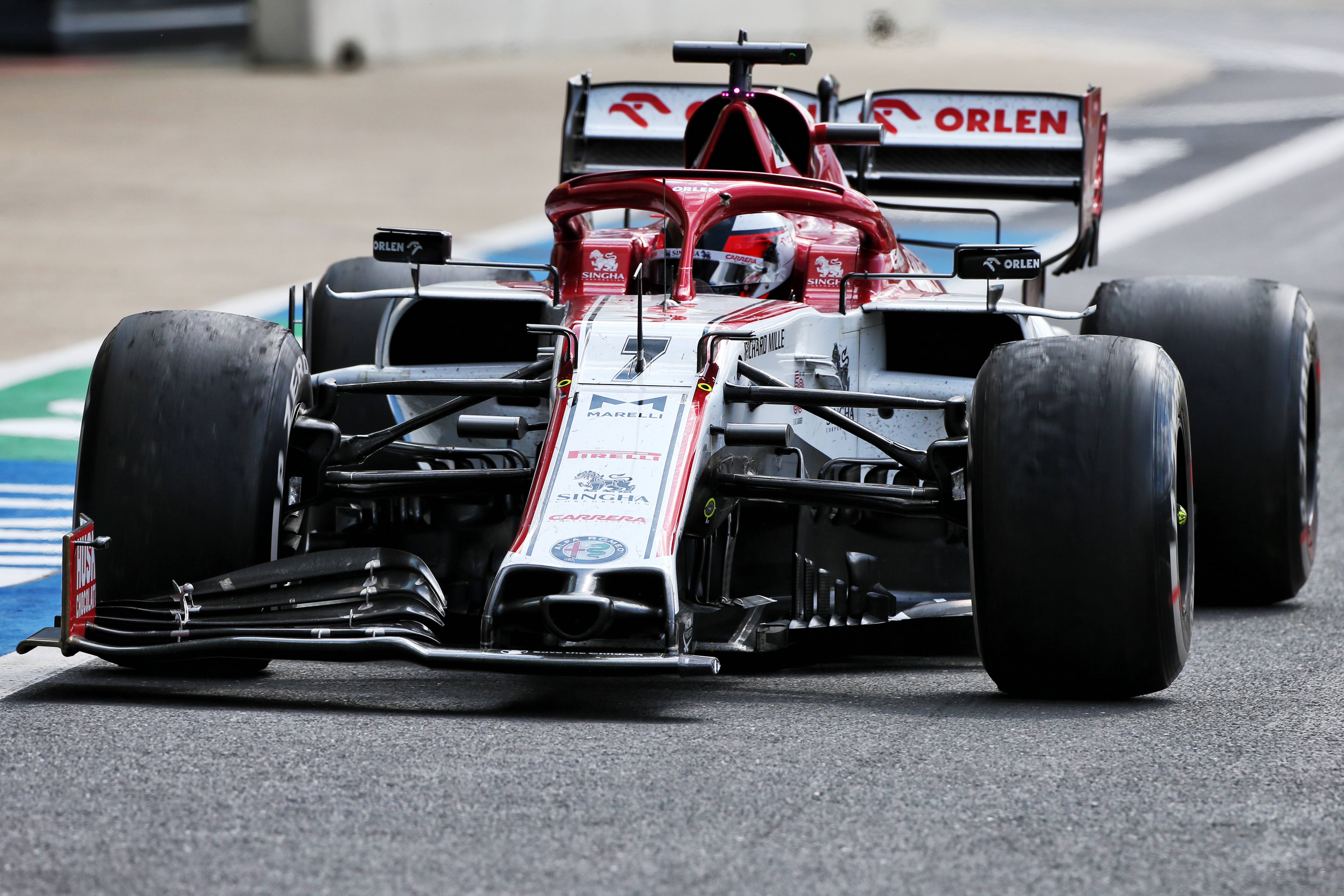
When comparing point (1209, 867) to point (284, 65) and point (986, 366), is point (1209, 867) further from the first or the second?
point (284, 65)

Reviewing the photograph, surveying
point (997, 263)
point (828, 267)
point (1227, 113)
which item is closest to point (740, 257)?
point (828, 267)

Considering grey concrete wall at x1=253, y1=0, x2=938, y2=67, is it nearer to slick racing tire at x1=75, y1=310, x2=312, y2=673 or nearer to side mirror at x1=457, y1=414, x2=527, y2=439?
slick racing tire at x1=75, y1=310, x2=312, y2=673

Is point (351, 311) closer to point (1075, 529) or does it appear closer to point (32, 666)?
point (32, 666)

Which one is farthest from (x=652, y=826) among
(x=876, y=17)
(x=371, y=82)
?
(x=876, y=17)

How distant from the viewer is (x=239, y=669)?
6.04m

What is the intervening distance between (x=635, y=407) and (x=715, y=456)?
275mm

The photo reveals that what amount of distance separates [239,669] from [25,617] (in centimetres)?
132

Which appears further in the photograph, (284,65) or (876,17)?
(876,17)

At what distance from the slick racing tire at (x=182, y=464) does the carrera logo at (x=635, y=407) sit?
97 cm

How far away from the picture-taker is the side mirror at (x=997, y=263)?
6344mm

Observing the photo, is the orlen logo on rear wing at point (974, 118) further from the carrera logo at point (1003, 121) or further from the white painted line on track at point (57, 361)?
the white painted line on track at point (57, 361)

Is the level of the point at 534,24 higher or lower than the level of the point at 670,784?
higher

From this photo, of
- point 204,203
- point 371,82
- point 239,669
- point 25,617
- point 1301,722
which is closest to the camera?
point 1301,722

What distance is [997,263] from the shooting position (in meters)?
6.37
